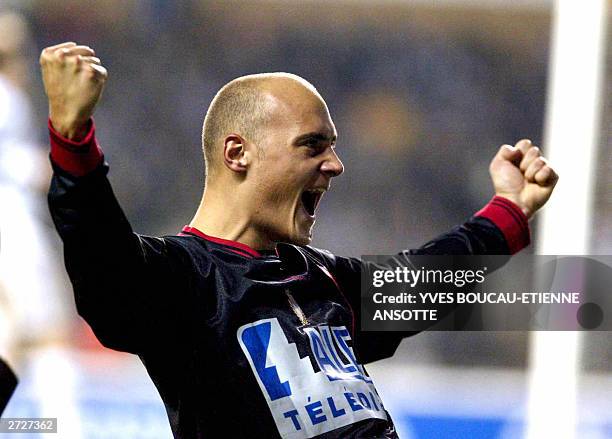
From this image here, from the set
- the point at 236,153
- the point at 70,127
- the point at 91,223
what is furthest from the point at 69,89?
the point at 236,153

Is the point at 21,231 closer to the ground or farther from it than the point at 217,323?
farther from it

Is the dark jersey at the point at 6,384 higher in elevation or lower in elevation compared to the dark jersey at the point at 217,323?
lower

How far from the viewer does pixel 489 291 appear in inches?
93.4

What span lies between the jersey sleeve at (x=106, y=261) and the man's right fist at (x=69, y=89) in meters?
0.02

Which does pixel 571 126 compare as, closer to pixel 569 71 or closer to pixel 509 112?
pixel 569 71

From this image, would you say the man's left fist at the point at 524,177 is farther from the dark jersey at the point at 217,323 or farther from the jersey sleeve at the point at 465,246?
the dark jersey at the point at 217,323

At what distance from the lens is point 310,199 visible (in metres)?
1.98

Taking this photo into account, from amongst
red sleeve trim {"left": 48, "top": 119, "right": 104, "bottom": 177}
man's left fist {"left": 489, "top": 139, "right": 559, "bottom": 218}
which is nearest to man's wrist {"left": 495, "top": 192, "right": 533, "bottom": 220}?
man's left fist {"left": 489, "top": 139, "right": 559, "bottom": 218}

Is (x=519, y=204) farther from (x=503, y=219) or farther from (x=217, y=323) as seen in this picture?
(x=217, y=323)

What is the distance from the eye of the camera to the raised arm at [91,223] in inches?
58.9

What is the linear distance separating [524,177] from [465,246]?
22cm

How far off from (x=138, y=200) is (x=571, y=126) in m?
1.80

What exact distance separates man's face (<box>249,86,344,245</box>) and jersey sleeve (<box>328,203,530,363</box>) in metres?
0.22

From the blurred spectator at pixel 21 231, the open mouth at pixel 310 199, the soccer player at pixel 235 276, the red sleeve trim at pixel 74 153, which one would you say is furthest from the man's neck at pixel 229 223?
the blurred spectator at pixel 21 231
